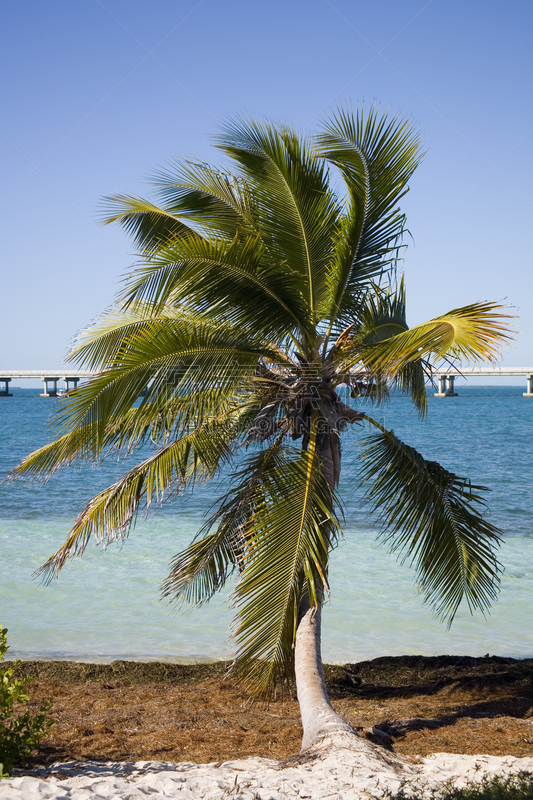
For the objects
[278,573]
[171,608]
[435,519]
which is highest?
[435,519]

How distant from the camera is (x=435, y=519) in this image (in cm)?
613

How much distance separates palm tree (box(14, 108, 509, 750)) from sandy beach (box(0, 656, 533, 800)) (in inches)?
24.5

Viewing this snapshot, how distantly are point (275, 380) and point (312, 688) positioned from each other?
267cm

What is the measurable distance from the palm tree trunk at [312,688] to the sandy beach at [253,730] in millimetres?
278

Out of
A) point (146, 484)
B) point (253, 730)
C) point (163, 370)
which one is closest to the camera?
point (163, 370)

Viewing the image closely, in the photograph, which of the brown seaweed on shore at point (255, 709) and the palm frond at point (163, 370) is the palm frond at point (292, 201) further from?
the brown seaweed on shore at point (255, 709)

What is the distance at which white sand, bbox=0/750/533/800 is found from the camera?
396cm

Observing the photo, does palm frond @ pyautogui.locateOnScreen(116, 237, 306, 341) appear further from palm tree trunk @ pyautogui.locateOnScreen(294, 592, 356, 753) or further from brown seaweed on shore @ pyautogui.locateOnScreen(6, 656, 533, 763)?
brown seaweed on shore @ pyautogui.locateOnScreen(6, 656, 533, 763)

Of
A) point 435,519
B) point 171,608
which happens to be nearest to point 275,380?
point 435,519

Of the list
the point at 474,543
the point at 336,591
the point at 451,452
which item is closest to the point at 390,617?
the point at 336,591

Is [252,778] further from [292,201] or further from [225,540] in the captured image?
[292,201]

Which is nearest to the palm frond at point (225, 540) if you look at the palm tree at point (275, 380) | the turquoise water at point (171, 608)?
the palm tree at point (275, 380)

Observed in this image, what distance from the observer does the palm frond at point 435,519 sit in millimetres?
6102

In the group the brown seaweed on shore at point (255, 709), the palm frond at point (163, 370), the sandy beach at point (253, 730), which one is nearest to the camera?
the sandy beach at point (253, 730)
